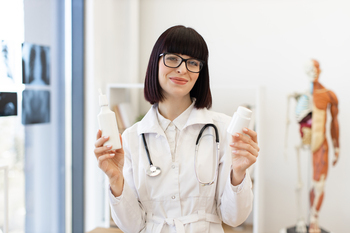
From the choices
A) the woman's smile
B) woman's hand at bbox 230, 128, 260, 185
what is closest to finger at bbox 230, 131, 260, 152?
woman's hand at bbox 230, 128, 260, 185

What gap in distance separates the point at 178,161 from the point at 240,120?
293mm

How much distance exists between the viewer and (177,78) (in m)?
0.98

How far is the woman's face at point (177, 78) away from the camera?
38.0 inches

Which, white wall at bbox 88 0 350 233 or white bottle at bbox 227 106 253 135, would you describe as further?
white wall at bbox 88 0 350 233

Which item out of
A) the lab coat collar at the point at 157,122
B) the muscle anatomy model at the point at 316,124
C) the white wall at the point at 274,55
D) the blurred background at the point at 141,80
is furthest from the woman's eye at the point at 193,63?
the white wall at the point at 274,55

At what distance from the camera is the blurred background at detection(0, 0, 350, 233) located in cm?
190

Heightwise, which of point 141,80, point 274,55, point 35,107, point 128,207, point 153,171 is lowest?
point 128,207

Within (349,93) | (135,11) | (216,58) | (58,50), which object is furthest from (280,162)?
(58,50)

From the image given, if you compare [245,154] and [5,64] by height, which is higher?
[5,64]

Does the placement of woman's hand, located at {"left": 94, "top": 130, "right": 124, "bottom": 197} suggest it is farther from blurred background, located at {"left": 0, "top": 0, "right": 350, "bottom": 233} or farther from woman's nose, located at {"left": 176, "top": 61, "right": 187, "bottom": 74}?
blurred background, located at {"left": 0, "top": 0, "right": 350, "bottom": 233}

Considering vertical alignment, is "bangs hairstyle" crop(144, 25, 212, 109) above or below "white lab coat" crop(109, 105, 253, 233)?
above

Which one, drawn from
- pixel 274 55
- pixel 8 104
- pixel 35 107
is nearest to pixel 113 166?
pixel 8 104

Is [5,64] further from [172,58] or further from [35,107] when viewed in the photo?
[172,58]

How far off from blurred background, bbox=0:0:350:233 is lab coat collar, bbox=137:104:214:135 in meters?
0.93
